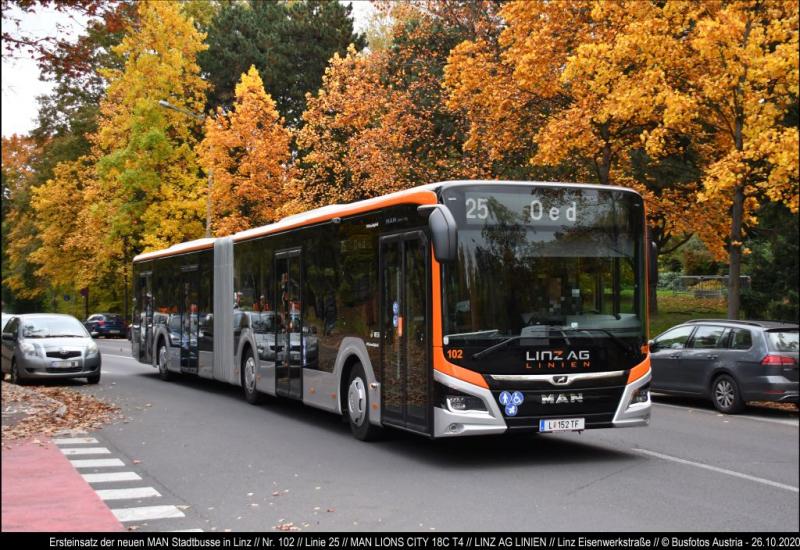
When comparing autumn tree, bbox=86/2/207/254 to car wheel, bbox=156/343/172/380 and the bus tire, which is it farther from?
the bus tire

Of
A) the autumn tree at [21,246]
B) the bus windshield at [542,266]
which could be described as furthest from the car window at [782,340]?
the autumn tree at [21,246]

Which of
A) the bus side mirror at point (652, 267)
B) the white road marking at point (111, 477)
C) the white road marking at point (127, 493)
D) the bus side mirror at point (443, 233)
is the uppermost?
the bus side mirror at point (443, 233)

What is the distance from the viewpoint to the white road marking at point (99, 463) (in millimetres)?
11047

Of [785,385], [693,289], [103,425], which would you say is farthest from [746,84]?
[693,289]

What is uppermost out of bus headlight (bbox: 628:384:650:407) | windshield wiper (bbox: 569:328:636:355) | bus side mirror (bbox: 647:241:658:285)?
bus side mirror (bbox: 647:241:658:285)

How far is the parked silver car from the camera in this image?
72.1ft

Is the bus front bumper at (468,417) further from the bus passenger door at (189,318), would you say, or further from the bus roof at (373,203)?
the bus passenger door at (189,318)

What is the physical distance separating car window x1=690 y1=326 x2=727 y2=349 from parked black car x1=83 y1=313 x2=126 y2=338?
4679 centimetres

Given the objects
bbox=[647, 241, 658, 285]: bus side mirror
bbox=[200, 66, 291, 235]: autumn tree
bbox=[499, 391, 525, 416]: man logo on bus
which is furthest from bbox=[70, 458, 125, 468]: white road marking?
bbox=[200, 66, 291, 235]: autumn tree

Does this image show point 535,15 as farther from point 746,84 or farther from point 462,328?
point 462,328

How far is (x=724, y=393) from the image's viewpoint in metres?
15.9

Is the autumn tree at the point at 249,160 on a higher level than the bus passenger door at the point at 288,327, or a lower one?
higher

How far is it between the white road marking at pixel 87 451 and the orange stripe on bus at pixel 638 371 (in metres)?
6.25
